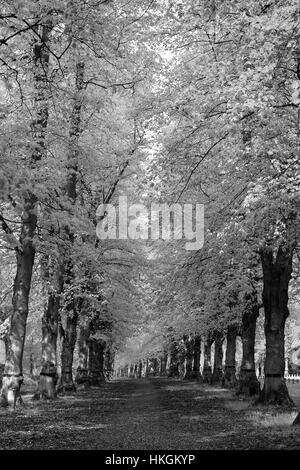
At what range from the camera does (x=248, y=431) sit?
42.2 feet

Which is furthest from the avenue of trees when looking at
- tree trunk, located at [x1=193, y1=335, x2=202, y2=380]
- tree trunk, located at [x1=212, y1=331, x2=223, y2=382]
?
tree trunk, located at [x1=193, y1=335, x2=202, y2=380]

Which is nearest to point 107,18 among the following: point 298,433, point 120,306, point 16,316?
point 298,433

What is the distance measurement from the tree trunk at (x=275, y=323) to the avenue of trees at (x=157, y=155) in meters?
0.05

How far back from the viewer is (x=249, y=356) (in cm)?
2641

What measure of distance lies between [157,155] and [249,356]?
48.3 feet

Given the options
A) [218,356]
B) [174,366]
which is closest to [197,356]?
[218,356]

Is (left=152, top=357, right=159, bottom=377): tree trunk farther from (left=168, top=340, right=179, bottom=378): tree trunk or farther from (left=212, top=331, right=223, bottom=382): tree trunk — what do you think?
(left=212, top=331, right=223, bottom=382): tree trunk

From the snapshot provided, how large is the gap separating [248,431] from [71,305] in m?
17.1

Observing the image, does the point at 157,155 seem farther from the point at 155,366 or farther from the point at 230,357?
the point at 155,366

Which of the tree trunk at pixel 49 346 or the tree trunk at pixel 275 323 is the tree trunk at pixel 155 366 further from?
the tree trunk at pixel 275 323

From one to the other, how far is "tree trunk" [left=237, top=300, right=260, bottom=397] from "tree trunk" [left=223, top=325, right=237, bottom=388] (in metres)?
6.13

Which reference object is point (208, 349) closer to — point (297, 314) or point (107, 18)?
point (297, 314)

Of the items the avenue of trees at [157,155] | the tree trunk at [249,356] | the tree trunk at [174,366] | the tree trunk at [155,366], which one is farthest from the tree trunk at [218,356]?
the tree trunk at [155,366]

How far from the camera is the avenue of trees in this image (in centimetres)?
1075
